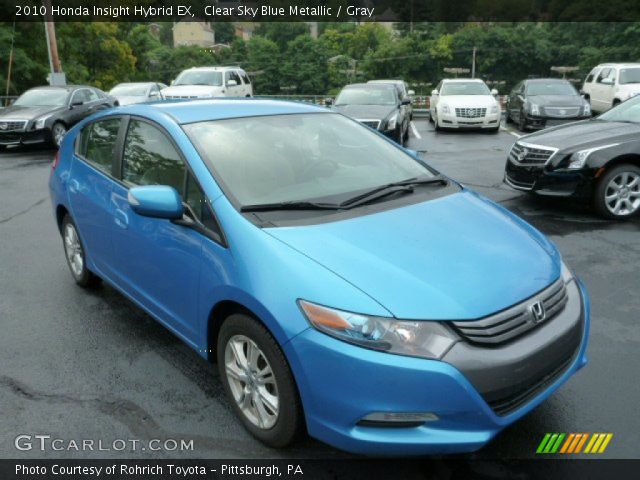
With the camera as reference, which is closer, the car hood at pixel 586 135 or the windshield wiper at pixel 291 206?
the windshield wiper at pixel 291 206

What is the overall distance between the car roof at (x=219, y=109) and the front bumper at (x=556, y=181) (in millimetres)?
3645

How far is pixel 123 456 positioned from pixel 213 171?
1512mm

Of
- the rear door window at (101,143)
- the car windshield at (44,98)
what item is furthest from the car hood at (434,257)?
the car windshield at (44,98)

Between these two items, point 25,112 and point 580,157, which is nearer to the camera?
point 580,157

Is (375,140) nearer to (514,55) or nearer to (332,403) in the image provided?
(332,403)

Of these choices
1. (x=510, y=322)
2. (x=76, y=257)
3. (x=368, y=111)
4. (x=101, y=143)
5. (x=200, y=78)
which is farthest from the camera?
(x=200, y=78)

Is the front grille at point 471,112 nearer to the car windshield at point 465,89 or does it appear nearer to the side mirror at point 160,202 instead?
the car windshield at point 465,89

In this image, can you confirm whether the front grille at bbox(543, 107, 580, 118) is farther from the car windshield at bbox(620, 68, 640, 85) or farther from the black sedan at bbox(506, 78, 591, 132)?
the car windshield at bbox(620, 68, 640, 85)

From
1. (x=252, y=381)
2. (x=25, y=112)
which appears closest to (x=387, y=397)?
(x=252, y=381)

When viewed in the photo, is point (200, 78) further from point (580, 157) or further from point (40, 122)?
point (580, 157)

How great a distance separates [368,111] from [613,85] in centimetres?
902

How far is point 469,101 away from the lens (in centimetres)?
1564

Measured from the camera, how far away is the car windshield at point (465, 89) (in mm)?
16406

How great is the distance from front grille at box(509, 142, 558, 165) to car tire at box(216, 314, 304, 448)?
518 cm
